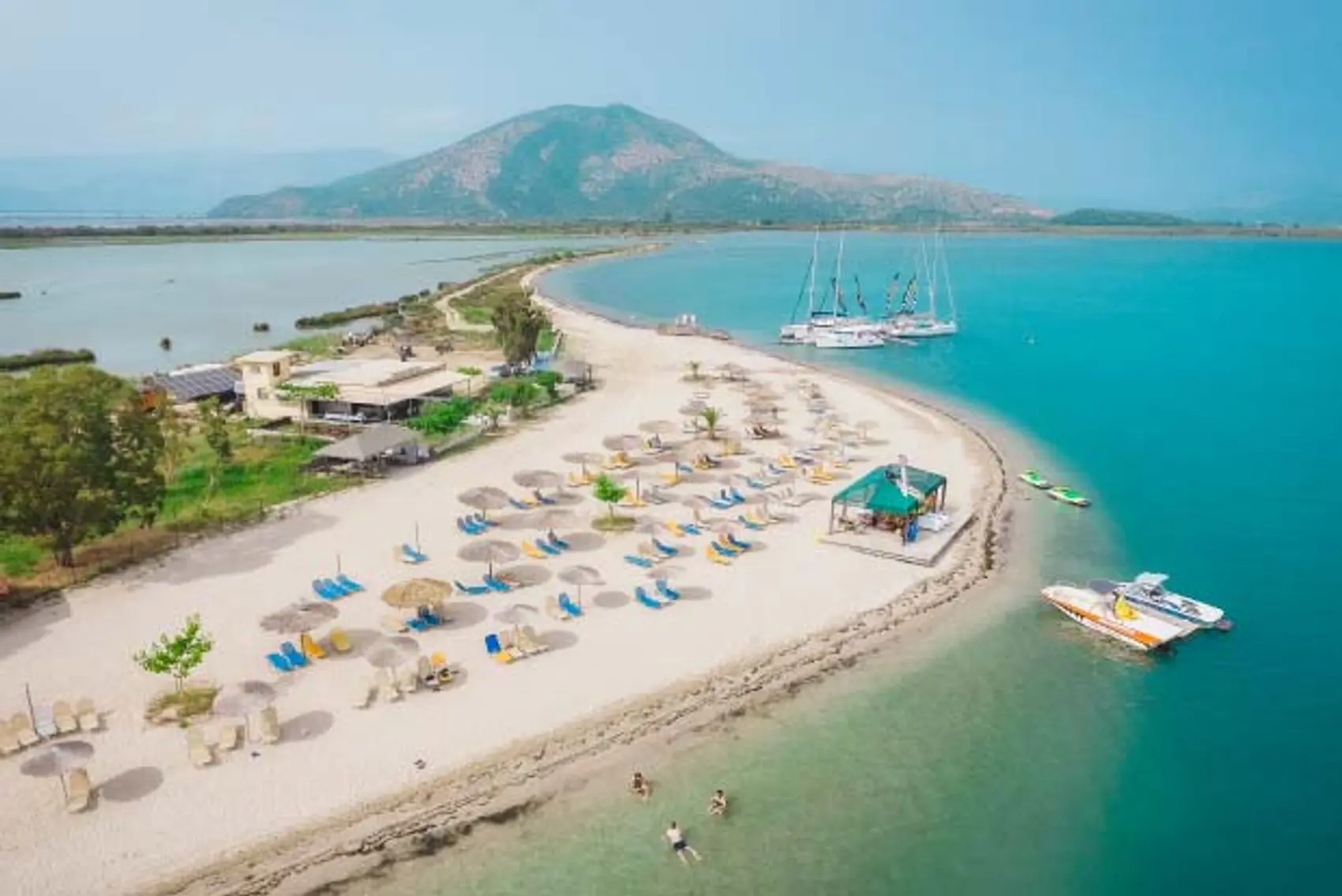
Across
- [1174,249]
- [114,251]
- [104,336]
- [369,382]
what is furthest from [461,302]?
[1174,249]

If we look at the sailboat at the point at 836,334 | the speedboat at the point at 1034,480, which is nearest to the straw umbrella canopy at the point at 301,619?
the speedboat at the point at 1034,480

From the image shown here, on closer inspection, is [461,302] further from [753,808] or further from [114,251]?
[114,251]

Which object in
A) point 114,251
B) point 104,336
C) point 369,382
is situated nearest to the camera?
point 369,382

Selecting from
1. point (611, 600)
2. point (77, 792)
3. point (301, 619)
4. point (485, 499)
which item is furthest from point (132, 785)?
point (485, 499)

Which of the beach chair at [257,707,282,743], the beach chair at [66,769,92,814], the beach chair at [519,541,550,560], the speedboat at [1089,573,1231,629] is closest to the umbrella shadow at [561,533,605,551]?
the beach chair at [519,541,550,560]

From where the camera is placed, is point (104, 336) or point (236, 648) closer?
point (236, 648)

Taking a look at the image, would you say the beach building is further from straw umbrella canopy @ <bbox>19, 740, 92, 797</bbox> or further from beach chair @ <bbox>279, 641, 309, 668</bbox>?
straw umbrella canopy @ <bbox>19, 740, 92, 797</bbox>
